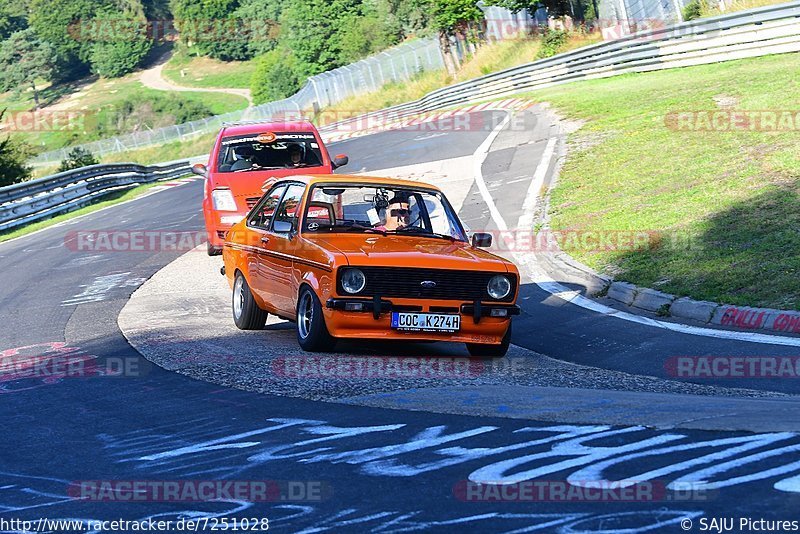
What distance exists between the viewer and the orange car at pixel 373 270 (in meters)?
9.34

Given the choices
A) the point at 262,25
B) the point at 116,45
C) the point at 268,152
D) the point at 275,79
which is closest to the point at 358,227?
the point at 268,152

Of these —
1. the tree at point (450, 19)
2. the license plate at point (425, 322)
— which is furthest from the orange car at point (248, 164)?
the tree at point (450, 19)

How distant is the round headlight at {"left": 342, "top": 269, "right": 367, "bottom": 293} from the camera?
9.29m

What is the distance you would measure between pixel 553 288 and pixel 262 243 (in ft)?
13.3

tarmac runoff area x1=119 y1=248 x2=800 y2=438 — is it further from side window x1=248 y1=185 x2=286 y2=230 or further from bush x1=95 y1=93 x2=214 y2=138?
bush x1=95 y1=93 x2=214 y2=138

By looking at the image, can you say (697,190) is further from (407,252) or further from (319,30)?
(319,30)

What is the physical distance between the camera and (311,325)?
9547 millimetres

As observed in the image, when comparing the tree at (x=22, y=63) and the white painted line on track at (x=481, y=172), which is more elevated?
the tree at (x=22, y=63)

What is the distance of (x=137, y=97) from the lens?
116 metres

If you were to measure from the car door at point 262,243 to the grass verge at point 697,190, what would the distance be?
425cm

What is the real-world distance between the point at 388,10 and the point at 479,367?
89.4 meters

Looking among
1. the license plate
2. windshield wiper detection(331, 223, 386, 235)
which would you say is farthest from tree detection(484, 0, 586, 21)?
the license plate

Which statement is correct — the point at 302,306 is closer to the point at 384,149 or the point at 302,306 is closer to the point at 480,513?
the point at 480,513

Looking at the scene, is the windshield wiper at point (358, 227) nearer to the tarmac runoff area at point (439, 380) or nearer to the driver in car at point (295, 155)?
the tarmac runoff area at point (439, 380)
